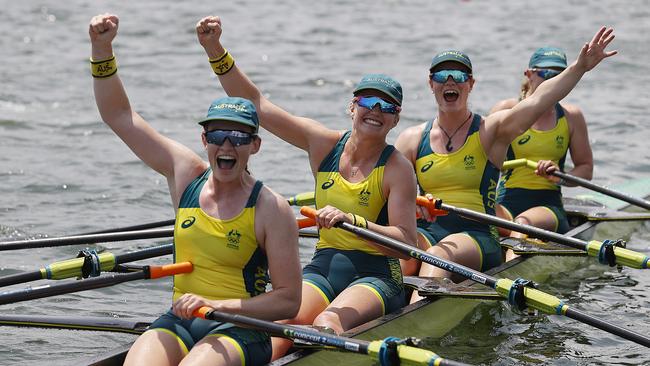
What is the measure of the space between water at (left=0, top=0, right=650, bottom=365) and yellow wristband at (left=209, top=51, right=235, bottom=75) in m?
2.27

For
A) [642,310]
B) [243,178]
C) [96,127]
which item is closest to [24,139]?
[96,127]

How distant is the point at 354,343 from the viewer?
5699 millimetres

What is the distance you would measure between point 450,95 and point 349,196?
5.15 feet

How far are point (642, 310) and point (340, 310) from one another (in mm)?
3694

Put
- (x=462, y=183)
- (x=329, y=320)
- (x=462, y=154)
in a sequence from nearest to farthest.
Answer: (x=329, y=320), (x=462, y=154), (x=462, y=183)

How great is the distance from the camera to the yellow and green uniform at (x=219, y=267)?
5742 millimetres

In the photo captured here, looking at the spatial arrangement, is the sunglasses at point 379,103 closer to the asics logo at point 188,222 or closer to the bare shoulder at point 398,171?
the bare shoulder at point 398,171

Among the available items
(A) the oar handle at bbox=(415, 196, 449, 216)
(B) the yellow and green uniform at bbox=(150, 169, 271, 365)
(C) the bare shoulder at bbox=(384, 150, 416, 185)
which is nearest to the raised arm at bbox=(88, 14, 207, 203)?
(B) the yellow and green uniform at bbox=(150, 169, 271, 365)

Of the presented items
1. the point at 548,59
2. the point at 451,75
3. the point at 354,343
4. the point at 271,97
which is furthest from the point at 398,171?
the point at 271,97

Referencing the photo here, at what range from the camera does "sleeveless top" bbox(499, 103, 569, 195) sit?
32.9 ft

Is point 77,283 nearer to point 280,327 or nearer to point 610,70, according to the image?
point 280,327

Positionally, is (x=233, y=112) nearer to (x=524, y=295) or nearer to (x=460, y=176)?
(x=524, y=295)

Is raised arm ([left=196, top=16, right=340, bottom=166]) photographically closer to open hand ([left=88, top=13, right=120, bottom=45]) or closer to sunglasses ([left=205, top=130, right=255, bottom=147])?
open hand ([left=88, top=13, right=120, bottom=45])

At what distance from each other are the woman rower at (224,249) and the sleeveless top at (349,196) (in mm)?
1216
